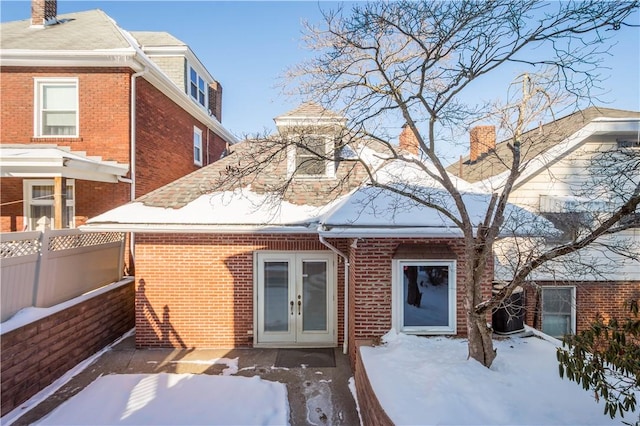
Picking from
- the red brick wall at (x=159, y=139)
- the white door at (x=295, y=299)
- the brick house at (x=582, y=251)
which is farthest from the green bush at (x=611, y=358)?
the red brick wall at (x=159, y=139)

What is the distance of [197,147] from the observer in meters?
14.5

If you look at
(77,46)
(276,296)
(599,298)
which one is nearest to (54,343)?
(276,296)

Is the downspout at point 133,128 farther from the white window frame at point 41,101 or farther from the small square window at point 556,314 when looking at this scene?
the small square window at point 556,314

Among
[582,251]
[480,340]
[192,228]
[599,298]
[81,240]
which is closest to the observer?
[480,340]

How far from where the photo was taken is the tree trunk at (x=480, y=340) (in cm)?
426

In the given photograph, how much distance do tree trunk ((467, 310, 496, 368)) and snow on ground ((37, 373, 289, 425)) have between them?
9.25ft

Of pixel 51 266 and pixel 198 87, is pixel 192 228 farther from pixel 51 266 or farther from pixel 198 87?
pixel 198 87

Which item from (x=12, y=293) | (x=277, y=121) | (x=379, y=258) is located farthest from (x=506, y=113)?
(x=12, y=293)

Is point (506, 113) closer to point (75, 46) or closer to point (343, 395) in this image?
point (343, 395)

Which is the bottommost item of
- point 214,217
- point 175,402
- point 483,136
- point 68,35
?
point 175,402

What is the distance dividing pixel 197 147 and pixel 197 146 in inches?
1.8

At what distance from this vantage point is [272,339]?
7.30 meters

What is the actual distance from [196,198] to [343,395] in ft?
17.2

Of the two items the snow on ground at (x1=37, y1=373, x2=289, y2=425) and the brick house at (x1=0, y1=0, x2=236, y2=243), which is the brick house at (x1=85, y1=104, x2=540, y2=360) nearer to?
the snow on ground at (x1=37, y1=373, x2=289, y2=425)
